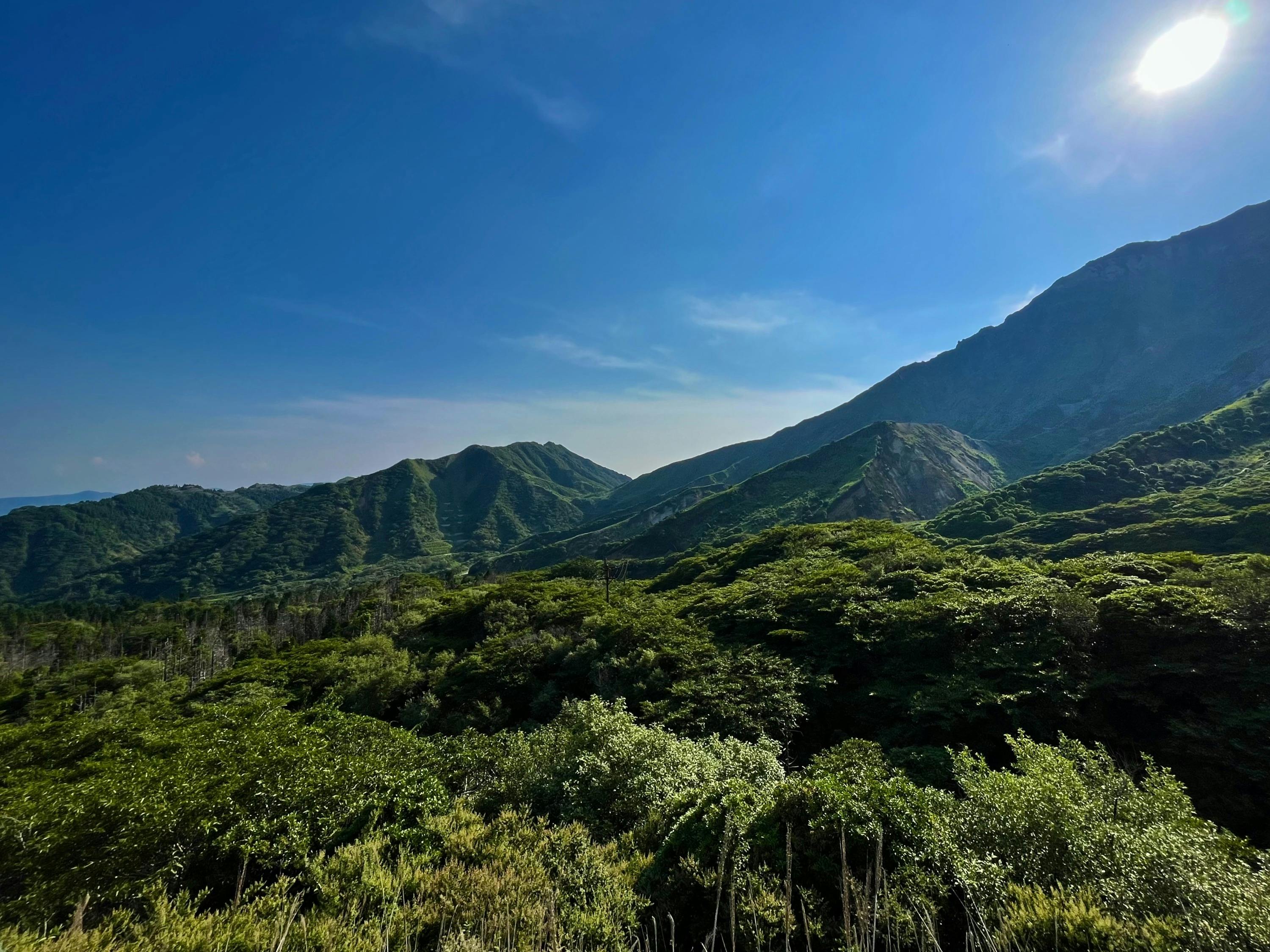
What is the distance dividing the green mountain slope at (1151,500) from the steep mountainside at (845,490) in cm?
2689

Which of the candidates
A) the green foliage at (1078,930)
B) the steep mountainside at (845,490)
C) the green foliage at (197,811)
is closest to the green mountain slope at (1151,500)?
the steep mountainside at (845,490)

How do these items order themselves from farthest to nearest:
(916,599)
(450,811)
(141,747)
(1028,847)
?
(916,599), (141,747), (450,811), (1028,847)

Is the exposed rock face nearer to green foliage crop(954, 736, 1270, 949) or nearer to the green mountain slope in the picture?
the green mountain slope

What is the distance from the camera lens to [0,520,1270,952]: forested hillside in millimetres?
9133

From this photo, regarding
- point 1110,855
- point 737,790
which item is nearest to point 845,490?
point 737,790

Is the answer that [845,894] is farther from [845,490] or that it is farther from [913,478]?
[913,478]

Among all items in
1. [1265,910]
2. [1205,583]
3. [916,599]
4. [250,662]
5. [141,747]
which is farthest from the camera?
[250,662]

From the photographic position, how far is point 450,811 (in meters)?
14.6

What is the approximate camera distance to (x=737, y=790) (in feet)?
43.4

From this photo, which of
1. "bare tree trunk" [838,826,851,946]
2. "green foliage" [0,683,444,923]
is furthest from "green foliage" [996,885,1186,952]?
"green foliage" [0,683,444,923]

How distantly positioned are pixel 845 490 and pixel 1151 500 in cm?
6386

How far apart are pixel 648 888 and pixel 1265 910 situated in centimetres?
1064

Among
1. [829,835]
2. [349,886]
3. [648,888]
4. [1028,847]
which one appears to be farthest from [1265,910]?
[349,886]

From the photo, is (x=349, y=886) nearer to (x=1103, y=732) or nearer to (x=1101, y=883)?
(x=1101, y=883)
